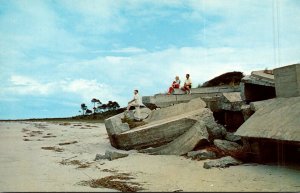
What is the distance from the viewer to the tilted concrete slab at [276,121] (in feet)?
22.0

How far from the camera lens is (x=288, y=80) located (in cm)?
900

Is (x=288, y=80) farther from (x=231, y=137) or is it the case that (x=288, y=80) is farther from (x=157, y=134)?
(x=157, y=134)

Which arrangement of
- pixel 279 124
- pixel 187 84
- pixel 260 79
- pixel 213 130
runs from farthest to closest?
1. pixel 187 84
2. pixel 260 79
3. pixel 213 130
4. pixel 279 124

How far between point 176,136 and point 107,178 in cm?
363

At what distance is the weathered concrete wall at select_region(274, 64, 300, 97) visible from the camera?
8781mm

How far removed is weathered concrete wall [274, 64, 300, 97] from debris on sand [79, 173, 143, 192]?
4.21 m

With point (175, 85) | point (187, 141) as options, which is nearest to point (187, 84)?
point (175, 85)

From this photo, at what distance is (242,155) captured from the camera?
8.48 meters

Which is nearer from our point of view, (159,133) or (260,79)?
(260,79)

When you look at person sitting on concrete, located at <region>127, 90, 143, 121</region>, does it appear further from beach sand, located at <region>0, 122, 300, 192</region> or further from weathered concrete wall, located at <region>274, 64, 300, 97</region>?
weathered concrete wall, located at <region>274, 64, 300, 97</region>

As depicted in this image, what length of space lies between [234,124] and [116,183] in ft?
19.0

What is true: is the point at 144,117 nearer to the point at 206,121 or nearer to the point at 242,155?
the point at 206,121

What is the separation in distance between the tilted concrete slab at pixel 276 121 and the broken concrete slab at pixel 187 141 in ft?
4.96

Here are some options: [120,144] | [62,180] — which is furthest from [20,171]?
[120,144]
